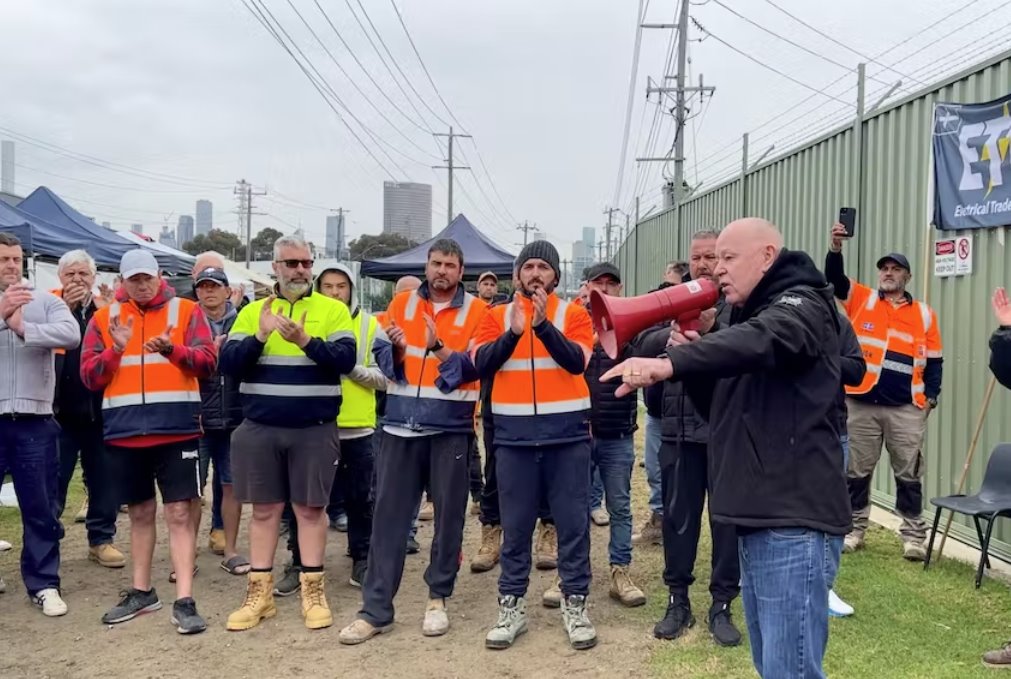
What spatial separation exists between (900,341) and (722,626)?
2746 mm

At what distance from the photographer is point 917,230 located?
23.2ft

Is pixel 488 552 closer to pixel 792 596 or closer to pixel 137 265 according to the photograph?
pixel 137 265

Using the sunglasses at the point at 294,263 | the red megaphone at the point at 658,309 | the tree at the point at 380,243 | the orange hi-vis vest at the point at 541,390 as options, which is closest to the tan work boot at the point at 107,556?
the sunglasses at the point at 294,263

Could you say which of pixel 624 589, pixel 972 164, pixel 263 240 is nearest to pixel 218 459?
pixel 624 589

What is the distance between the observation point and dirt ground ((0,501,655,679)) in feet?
14.4

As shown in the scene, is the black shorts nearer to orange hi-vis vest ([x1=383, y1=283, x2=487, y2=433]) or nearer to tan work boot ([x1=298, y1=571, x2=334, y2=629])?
tan work boot ([x1=298, y1=571, x2=334, y2=629])

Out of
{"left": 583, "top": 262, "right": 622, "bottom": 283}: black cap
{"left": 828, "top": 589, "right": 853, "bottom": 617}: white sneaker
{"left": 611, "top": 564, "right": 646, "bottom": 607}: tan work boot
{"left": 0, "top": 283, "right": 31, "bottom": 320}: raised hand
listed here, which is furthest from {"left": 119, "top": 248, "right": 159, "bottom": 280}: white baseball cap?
{"left": 828, "top": 589, "right": 853, "bottom": 617}: white sneaker

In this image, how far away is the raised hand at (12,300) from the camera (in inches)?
193

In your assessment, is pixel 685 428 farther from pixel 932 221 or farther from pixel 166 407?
pixel 932 221

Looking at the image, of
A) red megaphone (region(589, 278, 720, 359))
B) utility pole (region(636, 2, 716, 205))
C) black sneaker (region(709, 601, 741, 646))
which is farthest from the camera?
utility pole (region(636, 2, 716, 205))

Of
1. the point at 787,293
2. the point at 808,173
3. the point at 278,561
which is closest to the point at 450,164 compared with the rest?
the point at 808,173

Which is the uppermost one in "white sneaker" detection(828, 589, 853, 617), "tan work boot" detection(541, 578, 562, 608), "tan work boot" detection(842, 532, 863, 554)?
"tan work boot" detection(842, 532, 863, 554)

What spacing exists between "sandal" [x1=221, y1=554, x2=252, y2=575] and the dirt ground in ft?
0.43

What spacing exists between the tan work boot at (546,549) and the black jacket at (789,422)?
3.35 metres
